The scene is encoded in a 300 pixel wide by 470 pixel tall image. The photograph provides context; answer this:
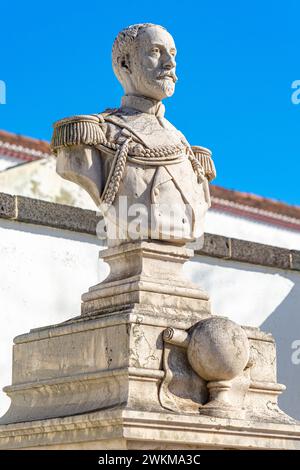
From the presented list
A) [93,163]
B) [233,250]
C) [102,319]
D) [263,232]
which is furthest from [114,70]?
[263,232]

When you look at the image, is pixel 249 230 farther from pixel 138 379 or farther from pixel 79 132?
pixel 138 379

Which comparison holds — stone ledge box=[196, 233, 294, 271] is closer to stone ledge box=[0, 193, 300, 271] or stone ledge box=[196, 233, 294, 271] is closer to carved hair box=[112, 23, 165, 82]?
stone ledge box=[0, 193, 300, 271]

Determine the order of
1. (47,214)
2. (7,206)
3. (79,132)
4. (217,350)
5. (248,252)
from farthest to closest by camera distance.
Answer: (248,252)
(47,214)
(7,206)
(79,132)
(217,350)

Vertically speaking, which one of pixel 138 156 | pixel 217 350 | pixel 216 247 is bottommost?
pixel 217 350

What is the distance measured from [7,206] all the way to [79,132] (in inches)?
93.0

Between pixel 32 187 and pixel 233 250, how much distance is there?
4.47 meters

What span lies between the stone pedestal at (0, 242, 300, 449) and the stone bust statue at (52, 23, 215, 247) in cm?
15

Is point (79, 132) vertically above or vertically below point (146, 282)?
above

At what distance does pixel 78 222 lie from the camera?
382 inches

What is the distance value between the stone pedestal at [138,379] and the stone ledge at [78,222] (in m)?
2.15

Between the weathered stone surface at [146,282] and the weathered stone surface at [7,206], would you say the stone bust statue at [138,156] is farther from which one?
the weathered stone surface at [7,206]

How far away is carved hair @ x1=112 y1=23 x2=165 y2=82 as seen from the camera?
7270 mm

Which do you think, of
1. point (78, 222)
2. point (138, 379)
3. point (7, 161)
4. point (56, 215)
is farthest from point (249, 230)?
point (138, 379)

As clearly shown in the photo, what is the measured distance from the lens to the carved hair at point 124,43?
727 centimetres
